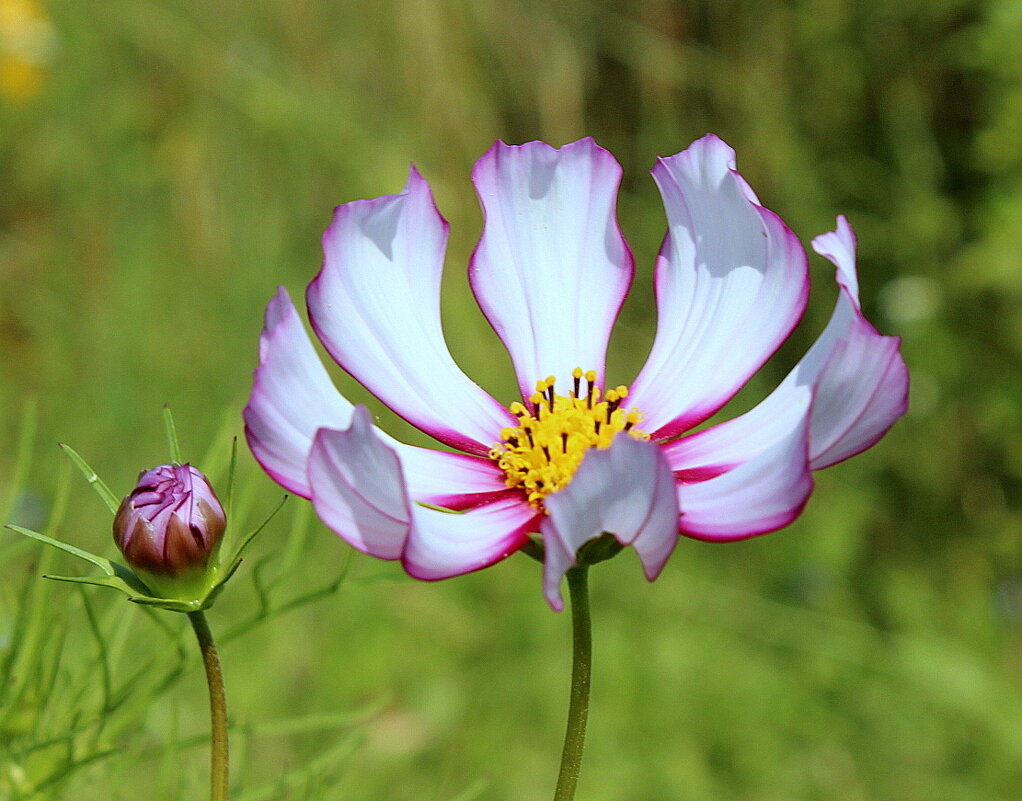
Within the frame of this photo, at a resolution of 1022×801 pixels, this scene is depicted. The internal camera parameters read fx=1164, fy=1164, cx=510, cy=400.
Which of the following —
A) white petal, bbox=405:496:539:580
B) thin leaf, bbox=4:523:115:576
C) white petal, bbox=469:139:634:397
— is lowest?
white petal, bbox=405:496:539:580

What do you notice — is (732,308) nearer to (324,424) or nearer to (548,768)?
(324,424)

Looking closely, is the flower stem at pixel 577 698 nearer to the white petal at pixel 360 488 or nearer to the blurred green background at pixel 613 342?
the white petal at pixel 360 488

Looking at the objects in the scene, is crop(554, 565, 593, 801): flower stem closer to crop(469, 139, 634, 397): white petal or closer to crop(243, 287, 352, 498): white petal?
crop(243, 287, 352, 498): white petal

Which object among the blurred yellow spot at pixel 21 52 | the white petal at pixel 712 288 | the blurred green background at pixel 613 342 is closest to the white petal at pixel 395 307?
the white petal at pixel 712 288

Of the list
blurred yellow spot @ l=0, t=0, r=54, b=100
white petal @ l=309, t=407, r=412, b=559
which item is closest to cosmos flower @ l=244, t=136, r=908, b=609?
white petal @ l=309, t=407, r=412, b=559

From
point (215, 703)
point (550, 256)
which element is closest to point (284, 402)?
point (215, 703)

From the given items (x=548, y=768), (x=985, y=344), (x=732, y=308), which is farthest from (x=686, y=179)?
(x=985, y=344)

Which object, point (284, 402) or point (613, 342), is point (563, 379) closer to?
point (284, 402)

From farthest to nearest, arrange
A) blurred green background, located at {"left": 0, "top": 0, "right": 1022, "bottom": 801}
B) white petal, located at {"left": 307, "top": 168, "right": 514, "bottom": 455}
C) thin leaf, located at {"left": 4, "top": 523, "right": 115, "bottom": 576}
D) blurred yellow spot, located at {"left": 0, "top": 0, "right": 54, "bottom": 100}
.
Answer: blurred yellow spot, located at {"left": 0, "top": 0, "right": 54, "bottom": 100}, blurred green background, located at {"left": 0, "top": 0, "right": 1022, "bottom": 801}, white petal, located at {"left": 307, "top": 168, "right": 514, "bottom": 455}, thin leaf, located at {"left": 4, "top": 523, "right": 115, "bottom": 576}
